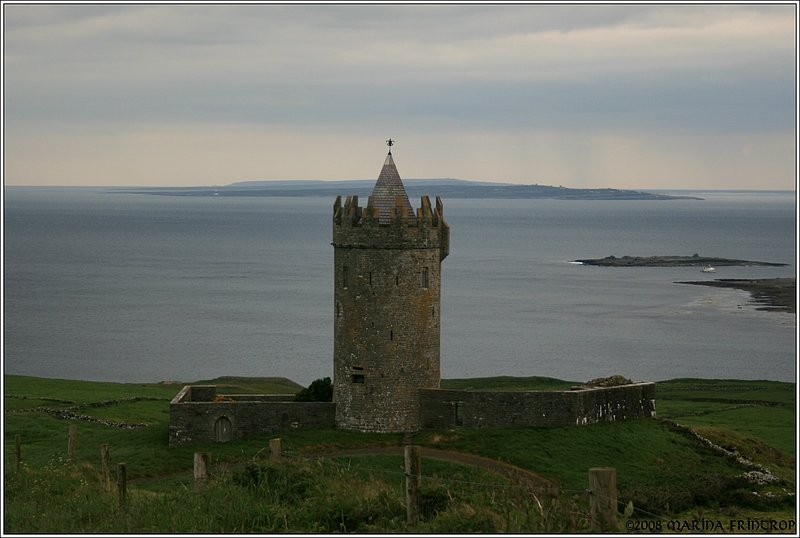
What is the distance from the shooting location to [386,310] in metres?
37.5

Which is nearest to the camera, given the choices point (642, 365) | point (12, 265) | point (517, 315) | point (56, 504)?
point (56, 504)

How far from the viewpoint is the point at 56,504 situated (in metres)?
24.0

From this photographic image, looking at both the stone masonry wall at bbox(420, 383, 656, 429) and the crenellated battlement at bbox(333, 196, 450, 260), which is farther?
the crenellated battlement at bbox(333, 196, 450, 260)

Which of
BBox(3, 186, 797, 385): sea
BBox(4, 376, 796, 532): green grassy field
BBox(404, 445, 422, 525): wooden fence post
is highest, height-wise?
BBox(404, 445, 422, 525): wooden fence post

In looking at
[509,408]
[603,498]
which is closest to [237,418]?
[509,408]

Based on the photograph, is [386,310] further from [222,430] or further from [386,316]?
[222,430]

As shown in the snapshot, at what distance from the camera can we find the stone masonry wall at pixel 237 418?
3694cm

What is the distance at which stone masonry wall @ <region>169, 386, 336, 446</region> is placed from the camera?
3694 centimetres

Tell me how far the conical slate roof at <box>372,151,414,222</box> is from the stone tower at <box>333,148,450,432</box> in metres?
0.03

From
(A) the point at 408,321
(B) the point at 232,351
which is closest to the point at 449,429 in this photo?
(A) the point at 408,321

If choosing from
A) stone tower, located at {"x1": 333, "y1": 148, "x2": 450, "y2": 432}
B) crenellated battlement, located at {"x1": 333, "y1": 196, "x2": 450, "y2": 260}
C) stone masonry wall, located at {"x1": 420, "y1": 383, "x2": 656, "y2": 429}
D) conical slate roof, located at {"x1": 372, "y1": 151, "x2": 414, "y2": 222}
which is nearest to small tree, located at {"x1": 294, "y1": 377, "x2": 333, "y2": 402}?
stone tower, located at {"x1": 333, "y1": 148, "x2": 450, "y2": 432}

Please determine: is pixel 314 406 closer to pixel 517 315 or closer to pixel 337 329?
pixel 337 329

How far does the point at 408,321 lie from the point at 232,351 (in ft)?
228

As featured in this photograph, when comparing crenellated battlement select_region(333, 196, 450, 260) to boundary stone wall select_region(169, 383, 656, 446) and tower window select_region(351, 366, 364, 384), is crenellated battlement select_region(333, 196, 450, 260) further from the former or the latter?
boundary stone wall select_region(169, 383, 656, 446)
